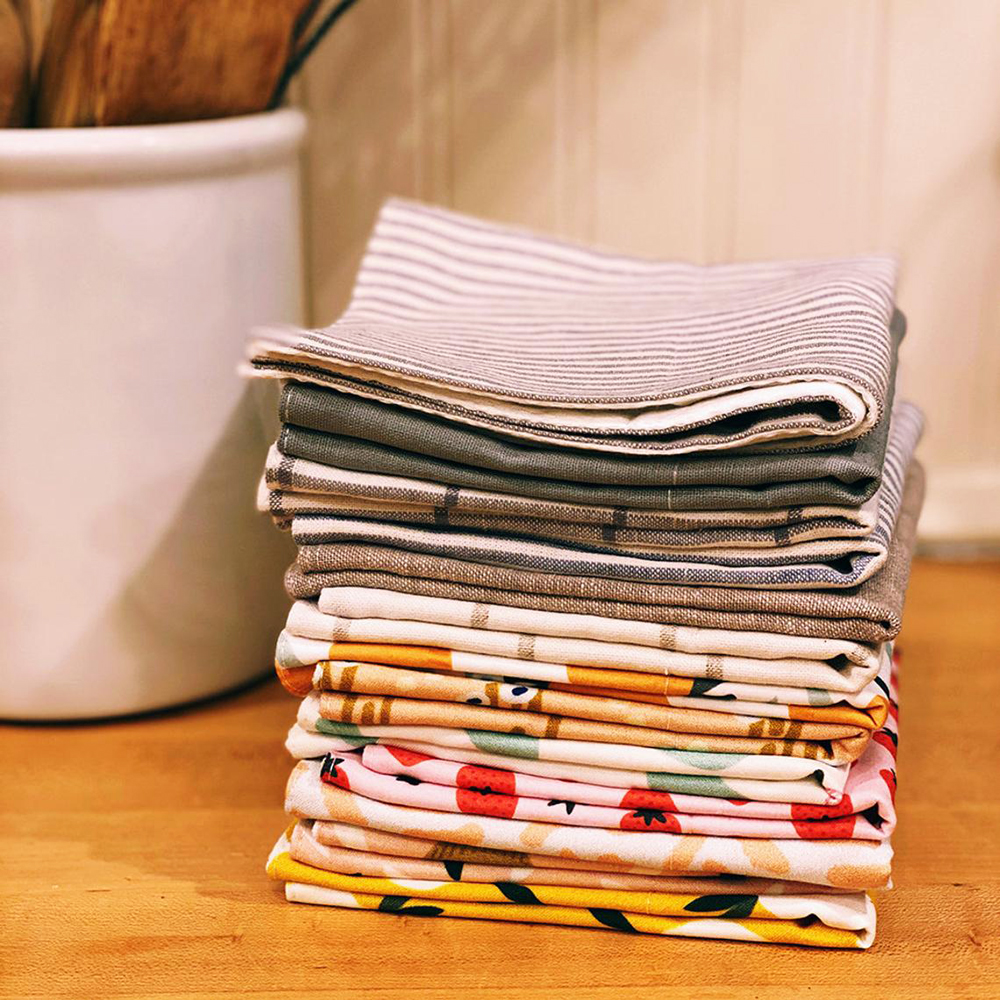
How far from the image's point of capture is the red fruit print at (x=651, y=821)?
1.92 ft

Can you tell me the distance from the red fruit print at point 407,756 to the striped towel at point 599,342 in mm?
164

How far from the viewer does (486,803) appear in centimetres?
60

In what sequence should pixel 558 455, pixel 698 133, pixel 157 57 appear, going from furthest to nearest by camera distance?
pixel 698 133
pixel 157 57
pixel 558 455

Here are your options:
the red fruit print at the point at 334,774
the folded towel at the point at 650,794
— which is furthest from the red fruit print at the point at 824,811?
the red fruit print at the point at 334,774

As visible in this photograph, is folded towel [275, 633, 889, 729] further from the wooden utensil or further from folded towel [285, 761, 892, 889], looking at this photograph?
the wooden utensil

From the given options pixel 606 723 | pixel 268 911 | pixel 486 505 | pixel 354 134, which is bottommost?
pixel 268 911

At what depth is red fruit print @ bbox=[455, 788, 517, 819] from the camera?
23.4 inches

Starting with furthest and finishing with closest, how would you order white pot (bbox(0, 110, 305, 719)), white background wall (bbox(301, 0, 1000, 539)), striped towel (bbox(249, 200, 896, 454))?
white background wall (bbox(301, 0, 1000, 539)) → white pot (bbox(0, 110, 305, 719)) → striped towel (bbox(249, 200, 896, 454))

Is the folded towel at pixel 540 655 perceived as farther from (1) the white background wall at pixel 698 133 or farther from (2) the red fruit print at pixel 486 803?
(1) the white background wall at pixel 698 133

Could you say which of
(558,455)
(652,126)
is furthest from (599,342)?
(652,126)

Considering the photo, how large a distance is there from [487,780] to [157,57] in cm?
46

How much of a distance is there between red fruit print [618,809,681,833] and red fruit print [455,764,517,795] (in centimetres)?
6

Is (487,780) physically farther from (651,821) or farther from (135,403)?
(135,403)

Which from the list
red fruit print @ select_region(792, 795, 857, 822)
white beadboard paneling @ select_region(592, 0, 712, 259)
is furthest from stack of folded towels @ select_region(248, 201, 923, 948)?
white beadboard paneling @ select_region(592, 0, 712, 259)
